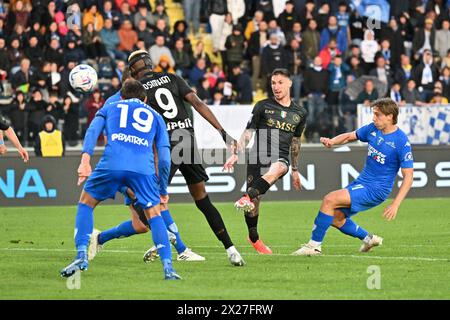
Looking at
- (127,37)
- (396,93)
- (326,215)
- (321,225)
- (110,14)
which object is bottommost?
(396,93)

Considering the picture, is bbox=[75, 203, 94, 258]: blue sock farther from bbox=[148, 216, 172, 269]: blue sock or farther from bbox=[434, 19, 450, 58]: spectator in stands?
bbox=[434, 19, 450, 58]: spectator in stands

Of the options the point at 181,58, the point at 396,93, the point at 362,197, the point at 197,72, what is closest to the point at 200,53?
the point at 181,58

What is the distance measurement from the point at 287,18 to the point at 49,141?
8.64 metres

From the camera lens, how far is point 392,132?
14.0m

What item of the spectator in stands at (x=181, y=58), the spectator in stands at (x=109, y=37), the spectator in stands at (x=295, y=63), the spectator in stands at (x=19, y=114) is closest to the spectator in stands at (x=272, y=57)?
the spectator in stands at (x=295, y=63)

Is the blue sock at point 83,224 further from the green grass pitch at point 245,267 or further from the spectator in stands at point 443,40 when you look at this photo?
the spectator in stands at point 443,40

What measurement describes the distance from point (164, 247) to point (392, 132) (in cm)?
412

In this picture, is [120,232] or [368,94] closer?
[120,232]

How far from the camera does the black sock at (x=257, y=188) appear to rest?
1427 centimetres

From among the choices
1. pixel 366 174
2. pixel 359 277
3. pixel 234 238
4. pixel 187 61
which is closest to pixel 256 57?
pixel 187 61

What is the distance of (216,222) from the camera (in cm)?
1309

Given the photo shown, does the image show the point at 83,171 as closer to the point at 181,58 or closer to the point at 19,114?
the point at 19,114

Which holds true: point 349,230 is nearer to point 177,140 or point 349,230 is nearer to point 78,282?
point 177,140

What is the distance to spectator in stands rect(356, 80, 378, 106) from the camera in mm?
27078
